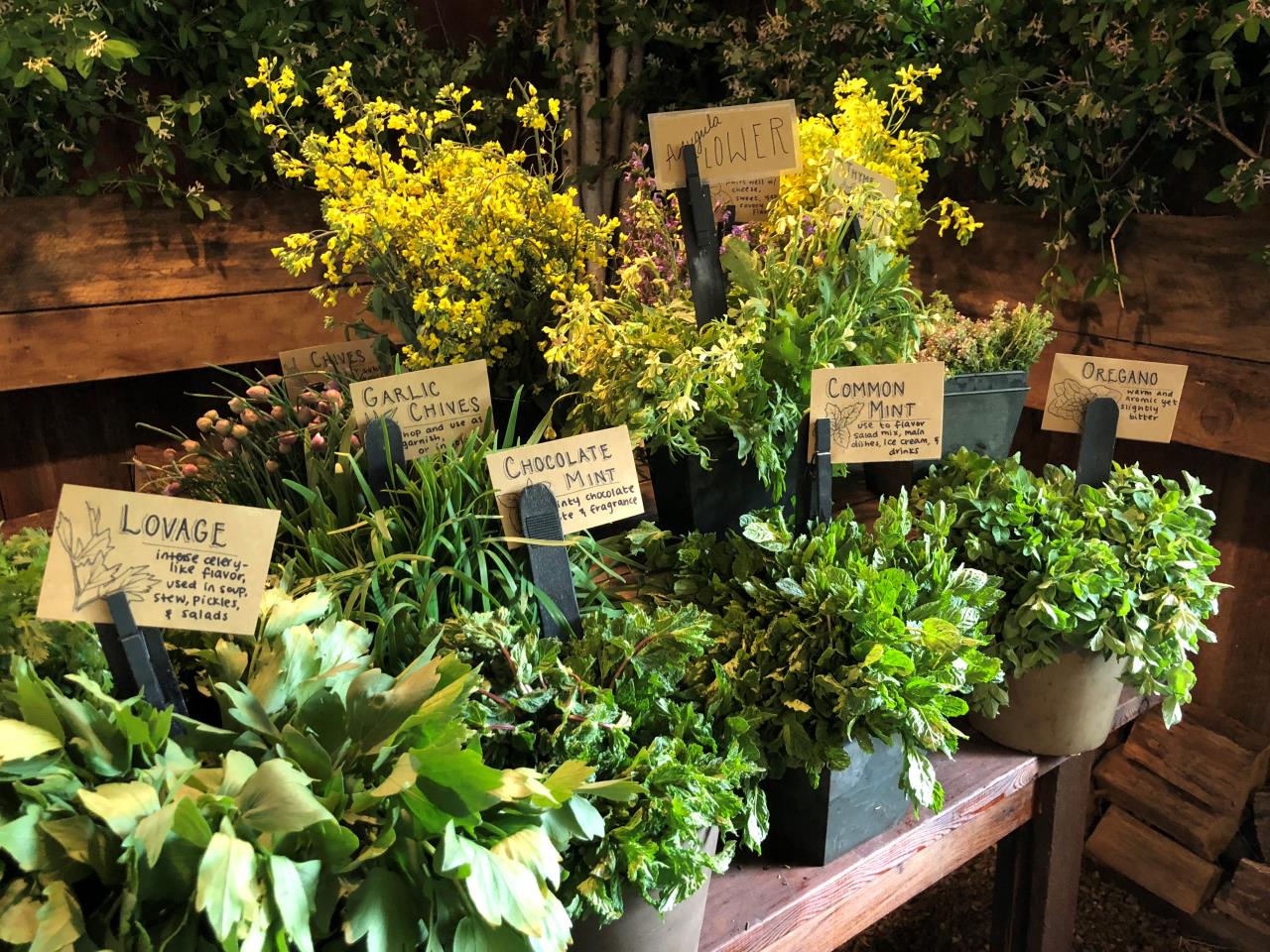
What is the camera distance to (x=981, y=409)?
4.22 ft

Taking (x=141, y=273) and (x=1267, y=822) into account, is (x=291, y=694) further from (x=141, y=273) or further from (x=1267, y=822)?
(x=1267, y=822)

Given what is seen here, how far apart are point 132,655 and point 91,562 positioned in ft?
0.26

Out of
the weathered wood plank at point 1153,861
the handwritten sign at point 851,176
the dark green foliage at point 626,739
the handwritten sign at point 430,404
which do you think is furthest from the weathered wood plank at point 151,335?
the weathered wood plank at point 1153,861

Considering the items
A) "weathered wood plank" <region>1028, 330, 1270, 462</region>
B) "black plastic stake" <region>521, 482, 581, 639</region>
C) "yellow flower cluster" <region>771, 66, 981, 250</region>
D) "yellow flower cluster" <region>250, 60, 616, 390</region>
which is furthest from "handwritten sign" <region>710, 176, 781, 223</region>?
"weathered wood plank" <region>1028, 330, 1270, 462</region>

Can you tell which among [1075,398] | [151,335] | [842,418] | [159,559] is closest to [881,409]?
[842,418]

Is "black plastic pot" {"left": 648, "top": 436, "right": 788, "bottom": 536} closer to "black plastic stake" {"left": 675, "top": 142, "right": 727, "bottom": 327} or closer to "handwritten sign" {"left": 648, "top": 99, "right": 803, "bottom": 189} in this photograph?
"black plastic stake" {"left": 675, "top": 142, "right": 727, "bottom": 327}

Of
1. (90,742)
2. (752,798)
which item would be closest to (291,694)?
(90,742)

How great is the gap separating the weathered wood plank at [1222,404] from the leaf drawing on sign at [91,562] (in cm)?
169

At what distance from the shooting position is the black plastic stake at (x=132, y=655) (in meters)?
0.69

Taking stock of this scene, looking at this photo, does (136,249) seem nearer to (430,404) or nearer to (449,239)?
(449,239)

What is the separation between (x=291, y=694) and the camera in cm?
70

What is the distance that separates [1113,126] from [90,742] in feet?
5.87

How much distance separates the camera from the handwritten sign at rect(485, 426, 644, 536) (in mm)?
907

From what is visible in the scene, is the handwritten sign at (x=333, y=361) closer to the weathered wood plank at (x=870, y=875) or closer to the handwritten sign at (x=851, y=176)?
the handwritten sign at (x=851, y=176)
